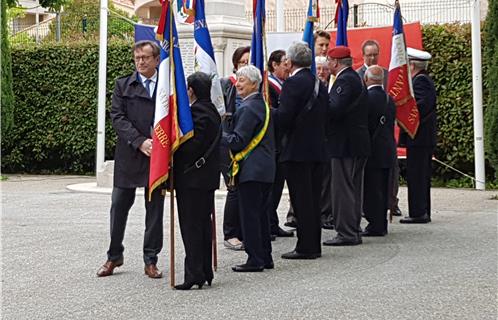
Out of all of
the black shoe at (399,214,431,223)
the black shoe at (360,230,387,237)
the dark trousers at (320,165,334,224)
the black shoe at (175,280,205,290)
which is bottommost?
the black shoe at (175,280,205,290)

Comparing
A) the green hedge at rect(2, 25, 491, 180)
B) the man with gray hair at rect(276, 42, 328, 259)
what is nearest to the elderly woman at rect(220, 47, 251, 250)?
the man with gray hair at rect(276, 42, 328, 259)

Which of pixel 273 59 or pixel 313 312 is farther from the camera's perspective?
pixel 273 59

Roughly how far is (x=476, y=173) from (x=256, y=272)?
330 inches

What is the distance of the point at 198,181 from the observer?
27.3 ft

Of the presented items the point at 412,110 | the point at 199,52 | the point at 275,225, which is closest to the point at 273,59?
the point at 199,52

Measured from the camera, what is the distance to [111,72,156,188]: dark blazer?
886 cm

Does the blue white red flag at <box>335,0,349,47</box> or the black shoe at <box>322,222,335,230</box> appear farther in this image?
the blue white red flag at <box>335,0,349,47</box>

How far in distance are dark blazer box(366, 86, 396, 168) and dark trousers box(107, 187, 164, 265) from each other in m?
3.40

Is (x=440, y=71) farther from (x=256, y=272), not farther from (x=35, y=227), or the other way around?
(x=256, y=272)

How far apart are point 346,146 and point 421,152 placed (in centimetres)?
243

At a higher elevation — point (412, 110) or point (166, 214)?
point (412, 110)

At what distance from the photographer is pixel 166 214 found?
44.1 ft

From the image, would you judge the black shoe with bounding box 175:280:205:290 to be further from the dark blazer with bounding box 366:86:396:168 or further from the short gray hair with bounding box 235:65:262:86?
the dark blazer with bounding box 366:86:396:168

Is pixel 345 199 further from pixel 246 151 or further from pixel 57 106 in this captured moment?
pixel 57 106
